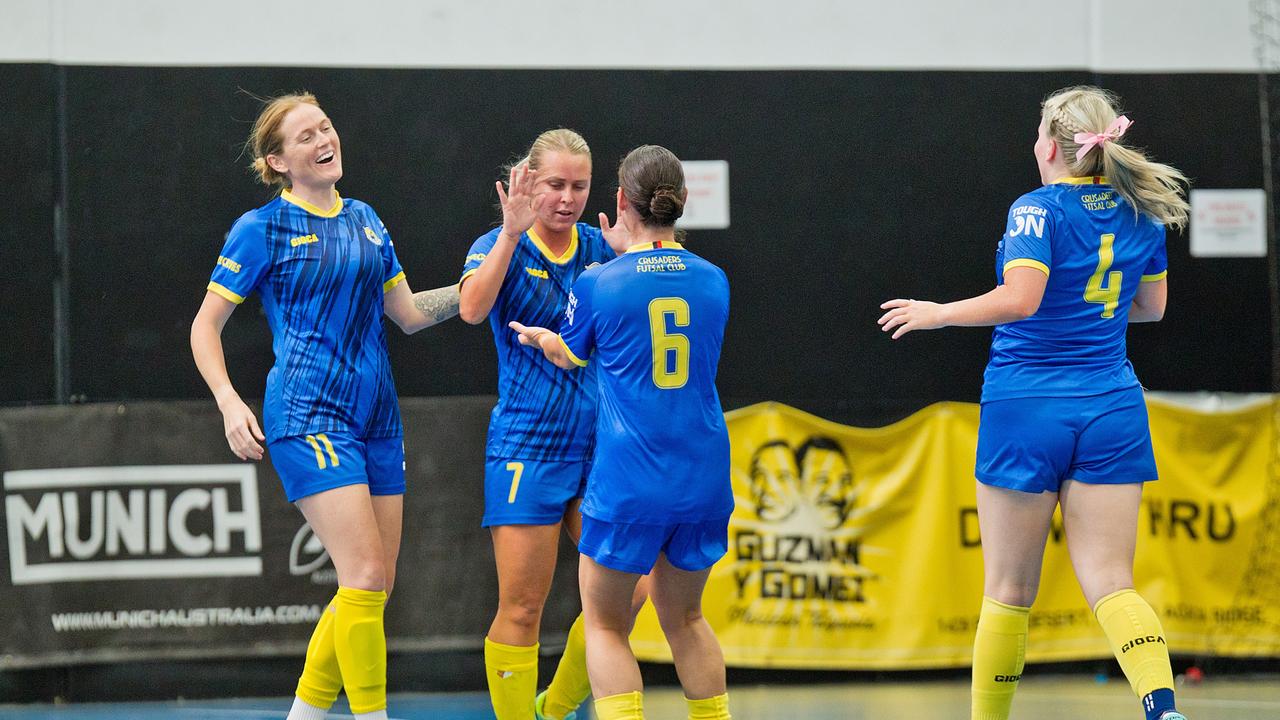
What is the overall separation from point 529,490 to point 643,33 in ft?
10.9

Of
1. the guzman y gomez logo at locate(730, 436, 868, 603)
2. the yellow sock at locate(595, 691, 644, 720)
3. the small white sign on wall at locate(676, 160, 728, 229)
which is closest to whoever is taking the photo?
the yellow sock at locate(595, 691, 644, 720)

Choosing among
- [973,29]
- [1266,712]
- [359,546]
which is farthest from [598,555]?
[973,29]

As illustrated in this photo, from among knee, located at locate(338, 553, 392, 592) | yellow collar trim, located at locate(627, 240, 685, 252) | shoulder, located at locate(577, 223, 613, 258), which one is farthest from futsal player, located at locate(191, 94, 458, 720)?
yellow collar trim, located at locate(627, 240, 685, 252)

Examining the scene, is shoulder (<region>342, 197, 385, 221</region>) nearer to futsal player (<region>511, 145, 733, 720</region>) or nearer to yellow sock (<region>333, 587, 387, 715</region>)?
futsal player (<region>511, 145, 733, 720</region>)

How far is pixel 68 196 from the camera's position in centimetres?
631

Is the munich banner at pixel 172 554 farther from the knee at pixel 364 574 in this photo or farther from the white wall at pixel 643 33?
the knee at pixel 364 574

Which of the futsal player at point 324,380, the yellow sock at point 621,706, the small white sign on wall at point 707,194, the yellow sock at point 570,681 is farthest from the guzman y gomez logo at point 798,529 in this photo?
the yellow sock at point 621,706

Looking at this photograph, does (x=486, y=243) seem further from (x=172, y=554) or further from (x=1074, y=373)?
(x=172, y=554)

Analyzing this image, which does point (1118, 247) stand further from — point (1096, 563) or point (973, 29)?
point (973, 29)

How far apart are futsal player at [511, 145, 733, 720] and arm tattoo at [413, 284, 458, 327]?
90 centimetres

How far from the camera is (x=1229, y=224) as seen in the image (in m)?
7.01

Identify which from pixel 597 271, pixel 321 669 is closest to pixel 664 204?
pixel 597 271

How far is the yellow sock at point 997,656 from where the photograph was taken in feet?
12.5

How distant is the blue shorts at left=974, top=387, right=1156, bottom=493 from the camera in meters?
3.65
